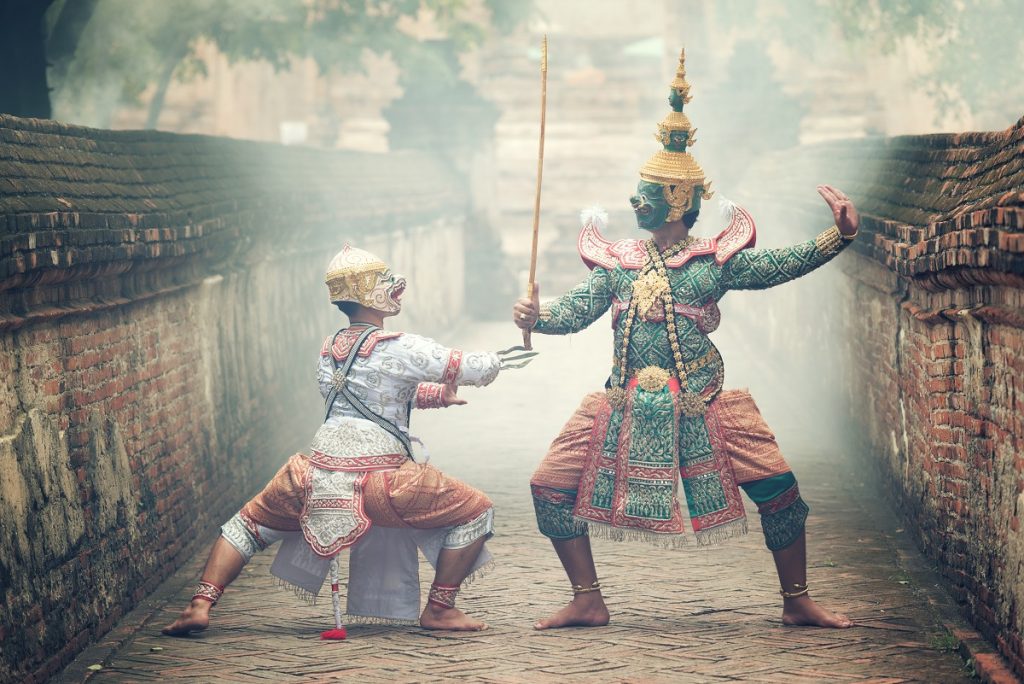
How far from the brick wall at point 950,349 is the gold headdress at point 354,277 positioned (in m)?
2.29

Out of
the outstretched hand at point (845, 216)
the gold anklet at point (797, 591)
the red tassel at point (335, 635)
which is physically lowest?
the red tassel at point (335, 635)

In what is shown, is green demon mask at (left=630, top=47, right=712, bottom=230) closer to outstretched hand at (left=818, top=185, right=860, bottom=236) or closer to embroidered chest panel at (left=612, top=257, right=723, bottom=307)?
embroidered chest panel at (left=612, top=257, right=723, bottom=307)

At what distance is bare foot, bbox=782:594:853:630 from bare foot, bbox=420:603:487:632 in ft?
4.08

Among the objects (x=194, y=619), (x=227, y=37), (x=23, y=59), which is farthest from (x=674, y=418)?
(x=227, y=37)

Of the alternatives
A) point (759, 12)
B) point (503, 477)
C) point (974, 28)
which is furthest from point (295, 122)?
point (503, 477)

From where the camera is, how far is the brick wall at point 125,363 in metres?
5.79

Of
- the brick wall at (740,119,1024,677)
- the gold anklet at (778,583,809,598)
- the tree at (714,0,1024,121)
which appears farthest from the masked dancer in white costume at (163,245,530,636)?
the tree at (714,0,1024,121)

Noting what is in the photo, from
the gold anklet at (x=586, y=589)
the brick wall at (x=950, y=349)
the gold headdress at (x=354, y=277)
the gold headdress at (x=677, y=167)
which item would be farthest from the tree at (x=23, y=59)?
the gold anklet at (x=586, y=589)

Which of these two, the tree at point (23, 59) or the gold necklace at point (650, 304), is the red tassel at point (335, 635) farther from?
the tree at point (23, 59)

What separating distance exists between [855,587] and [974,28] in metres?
16.2

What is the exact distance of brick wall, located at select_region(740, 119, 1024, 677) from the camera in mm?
5441

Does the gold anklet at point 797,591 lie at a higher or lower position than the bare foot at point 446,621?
higher

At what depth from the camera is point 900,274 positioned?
7586mm

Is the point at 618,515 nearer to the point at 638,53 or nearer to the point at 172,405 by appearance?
the point at 172,405
